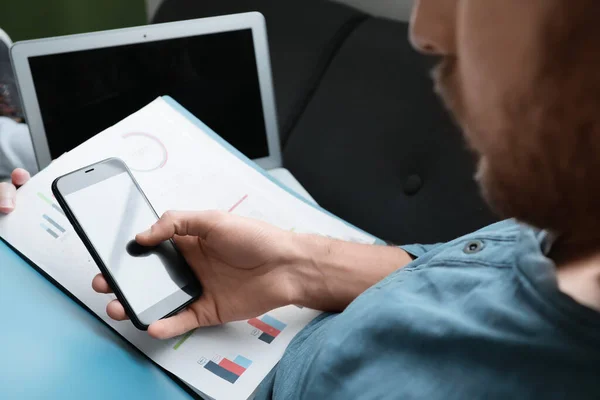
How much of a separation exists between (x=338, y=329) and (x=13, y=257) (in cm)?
35

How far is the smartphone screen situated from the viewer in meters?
0.53

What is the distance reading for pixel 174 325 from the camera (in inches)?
21.0

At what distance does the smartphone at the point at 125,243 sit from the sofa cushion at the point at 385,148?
0.43 m

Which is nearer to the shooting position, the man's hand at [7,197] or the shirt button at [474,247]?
the shirt button at [474,247]

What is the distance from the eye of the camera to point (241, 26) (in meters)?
0.78

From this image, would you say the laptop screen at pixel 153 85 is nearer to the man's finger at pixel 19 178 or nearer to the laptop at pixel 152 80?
the laptop at pixel 152 80

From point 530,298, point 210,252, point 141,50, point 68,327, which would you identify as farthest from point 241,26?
point 530,298

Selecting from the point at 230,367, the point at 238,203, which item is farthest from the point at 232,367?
the point at 238,203

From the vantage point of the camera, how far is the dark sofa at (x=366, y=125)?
871 mm

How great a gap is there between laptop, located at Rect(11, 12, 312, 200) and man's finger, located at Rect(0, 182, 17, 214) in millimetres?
135

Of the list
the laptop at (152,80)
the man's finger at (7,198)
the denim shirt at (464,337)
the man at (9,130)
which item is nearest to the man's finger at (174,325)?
the denim shirt at (464,337)

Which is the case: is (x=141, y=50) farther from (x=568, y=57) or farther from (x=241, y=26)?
(x=568, y=57)

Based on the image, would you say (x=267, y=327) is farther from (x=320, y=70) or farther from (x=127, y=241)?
(x=320, y=70)

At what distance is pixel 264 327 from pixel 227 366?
0.07 meters
